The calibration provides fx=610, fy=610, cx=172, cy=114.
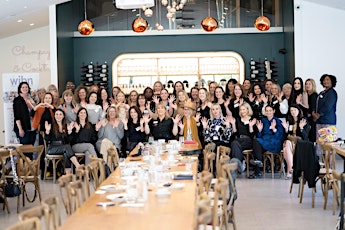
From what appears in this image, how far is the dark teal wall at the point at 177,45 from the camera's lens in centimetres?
1479

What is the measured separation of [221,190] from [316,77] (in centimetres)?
895

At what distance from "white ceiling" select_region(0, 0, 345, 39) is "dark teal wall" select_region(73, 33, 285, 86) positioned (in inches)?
50.1

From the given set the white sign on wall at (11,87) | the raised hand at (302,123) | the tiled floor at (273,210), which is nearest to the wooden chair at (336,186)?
the tiled floor at (273,210)

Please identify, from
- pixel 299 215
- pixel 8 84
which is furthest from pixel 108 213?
pixel 8 84

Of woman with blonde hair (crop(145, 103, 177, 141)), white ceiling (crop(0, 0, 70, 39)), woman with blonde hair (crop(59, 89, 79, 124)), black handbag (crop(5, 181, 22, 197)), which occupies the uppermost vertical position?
white ceiling (crop(0, 0, 70, 39))

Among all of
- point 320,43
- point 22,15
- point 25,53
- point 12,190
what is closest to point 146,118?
point 12,190

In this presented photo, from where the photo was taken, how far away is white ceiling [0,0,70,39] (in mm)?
11969

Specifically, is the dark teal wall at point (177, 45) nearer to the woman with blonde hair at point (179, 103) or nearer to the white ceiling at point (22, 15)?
the white ceiling at point (22, 15)

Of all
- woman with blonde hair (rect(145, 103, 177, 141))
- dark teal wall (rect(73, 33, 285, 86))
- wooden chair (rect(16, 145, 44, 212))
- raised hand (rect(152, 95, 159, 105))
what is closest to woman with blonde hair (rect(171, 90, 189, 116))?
raised hand (rect(152, 95, 159, 105))

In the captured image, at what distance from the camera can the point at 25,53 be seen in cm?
1526

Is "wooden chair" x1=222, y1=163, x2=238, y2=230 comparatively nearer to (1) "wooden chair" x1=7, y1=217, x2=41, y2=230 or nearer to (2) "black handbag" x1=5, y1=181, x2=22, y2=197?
(1) "wooden chair" x1=7, y1=217, x2=41, y2=230

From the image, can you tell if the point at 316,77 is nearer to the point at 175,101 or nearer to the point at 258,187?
the point at 175,101

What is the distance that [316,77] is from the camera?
521 inches

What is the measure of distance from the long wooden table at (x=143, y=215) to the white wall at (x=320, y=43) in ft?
29.2
